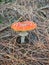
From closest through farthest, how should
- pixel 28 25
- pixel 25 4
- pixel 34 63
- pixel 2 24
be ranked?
pixel 34 63, pixel 28 25, pixel 2 24, pixel 25 4

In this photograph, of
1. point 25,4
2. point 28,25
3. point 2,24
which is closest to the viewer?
point 28,25

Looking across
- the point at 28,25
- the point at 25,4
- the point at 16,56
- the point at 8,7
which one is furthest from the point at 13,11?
the point at 16,56

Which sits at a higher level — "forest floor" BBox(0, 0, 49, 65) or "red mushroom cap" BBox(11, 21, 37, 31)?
"red mushroom cap" BBox(11, 21, 37, 31)

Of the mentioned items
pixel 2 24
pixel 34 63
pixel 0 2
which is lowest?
pixel 34 63

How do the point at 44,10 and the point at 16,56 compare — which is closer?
the point at 16,56

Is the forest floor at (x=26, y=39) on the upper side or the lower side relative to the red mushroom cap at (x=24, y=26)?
lower

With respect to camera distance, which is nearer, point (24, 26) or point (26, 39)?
point (24, 26)

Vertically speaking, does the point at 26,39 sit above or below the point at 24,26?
below

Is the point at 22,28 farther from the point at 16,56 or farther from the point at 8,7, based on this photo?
the point at 8,7

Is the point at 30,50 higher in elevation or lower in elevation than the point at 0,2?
lower

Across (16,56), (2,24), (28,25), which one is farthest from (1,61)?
(2,24)
